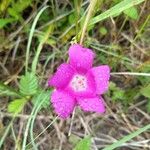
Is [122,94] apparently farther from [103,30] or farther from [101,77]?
[101,77]

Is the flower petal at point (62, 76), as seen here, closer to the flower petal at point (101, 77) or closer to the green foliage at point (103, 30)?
the flower petal at point (101, 77)

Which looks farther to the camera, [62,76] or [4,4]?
[4,4]

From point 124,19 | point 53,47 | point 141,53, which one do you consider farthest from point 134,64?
point 53,47

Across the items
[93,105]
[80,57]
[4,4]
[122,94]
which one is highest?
[4,4]

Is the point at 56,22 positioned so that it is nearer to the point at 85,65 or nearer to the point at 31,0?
the point at 31,0

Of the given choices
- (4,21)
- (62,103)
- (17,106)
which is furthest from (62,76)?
(4,21)

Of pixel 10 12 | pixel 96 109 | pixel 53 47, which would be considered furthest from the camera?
pixel 53 47
